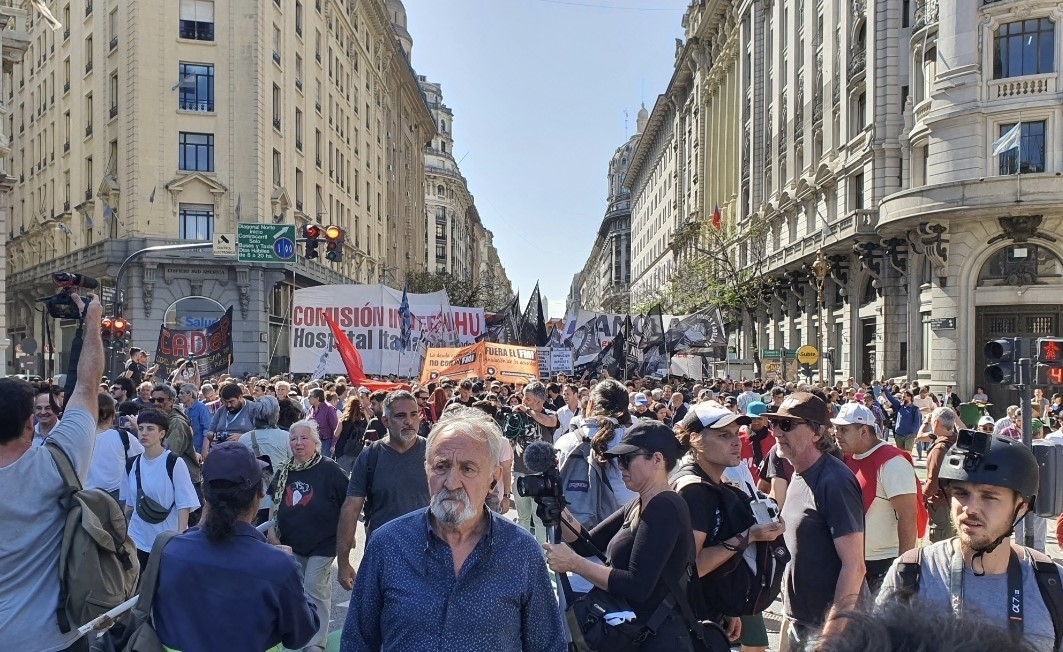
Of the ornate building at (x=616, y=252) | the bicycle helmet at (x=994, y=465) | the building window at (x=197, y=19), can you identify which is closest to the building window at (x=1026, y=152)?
the bicycle helmet at (x=994, y=465)

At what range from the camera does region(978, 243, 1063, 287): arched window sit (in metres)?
27.8

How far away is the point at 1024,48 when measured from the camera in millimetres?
27484

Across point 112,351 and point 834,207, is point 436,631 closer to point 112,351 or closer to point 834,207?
point 112,351

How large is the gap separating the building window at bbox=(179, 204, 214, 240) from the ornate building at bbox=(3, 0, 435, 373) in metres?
0.05

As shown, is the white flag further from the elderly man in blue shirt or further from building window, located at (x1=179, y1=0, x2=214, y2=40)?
building window, located at (x1=179, y1=0, x2=214, y2=40)

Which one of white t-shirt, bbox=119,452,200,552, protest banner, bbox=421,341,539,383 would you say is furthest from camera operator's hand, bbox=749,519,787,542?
protest banner, bbox=421,341,539,383

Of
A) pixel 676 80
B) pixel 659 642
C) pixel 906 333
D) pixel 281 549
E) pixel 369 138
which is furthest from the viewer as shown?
pixel 676 80

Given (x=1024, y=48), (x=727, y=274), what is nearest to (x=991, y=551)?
(x=1024, y=48)

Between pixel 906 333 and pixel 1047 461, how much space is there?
2766 centimetres

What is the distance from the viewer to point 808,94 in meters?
40.8

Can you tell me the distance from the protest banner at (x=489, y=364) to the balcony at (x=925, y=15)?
766 inches

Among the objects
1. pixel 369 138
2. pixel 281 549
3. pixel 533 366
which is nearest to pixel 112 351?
pixel 533 366

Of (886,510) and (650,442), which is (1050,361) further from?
(650,442)

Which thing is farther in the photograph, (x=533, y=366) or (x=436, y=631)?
(x=533, y=366)
